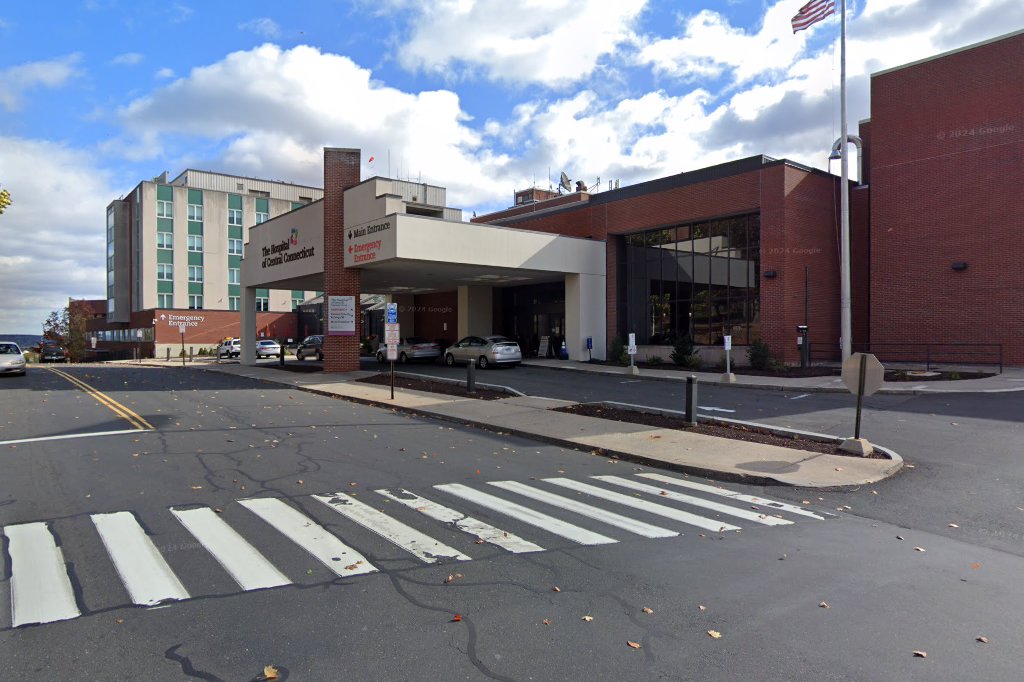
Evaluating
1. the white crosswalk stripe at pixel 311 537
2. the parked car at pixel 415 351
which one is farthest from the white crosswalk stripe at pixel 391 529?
the parked car at pixel 415 351

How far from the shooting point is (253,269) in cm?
3350

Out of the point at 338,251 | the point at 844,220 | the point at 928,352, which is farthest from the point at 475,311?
the point at 928,352

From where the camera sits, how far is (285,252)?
29578 millimetres

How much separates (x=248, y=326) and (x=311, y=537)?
31869mm

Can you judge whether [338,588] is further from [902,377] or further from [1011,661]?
[902,377]

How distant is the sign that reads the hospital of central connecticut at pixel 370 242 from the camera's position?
22594 mm

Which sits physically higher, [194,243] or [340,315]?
[194,243]

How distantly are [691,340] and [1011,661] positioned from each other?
23.3 metres

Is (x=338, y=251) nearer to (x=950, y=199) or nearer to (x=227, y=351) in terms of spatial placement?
(x=950, y=199)

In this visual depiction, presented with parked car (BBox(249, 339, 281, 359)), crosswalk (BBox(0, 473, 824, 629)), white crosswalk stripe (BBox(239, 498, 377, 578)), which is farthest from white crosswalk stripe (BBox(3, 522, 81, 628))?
parked car (BBox(249, 339, 281, 359))

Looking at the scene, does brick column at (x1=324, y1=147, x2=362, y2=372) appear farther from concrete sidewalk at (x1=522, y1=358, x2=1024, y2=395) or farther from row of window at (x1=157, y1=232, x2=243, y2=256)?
row of window at (x1=157, y1=232, x2=243, y2=256)

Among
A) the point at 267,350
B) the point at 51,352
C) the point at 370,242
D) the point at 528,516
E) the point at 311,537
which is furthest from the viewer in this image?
the point at 51,352

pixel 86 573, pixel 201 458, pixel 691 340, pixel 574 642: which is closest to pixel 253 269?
pixel 691 340

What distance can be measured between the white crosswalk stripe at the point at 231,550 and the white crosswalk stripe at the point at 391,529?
1.02m
